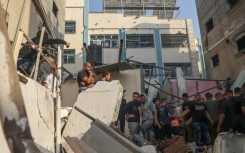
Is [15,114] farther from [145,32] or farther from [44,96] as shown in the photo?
[145,32]

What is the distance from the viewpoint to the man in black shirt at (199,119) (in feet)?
22.6

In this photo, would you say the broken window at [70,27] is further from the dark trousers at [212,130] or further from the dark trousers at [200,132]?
the dark trousers at [200,132]

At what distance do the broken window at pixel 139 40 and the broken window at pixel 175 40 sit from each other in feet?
3.97

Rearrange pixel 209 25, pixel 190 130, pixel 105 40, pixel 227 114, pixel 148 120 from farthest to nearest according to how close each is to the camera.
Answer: pixel 105 40, pixel 209 25, pixel 148 120, pixel 190 130, pixel 227 114

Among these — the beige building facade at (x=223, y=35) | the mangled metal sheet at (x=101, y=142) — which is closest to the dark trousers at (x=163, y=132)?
the mangled metal sheet at (x=101, y=142)

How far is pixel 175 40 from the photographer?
27.2 m

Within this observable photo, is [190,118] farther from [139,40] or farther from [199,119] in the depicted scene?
[139,40]

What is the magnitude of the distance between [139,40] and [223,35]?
31.6ft

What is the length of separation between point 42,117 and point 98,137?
110 centimetres

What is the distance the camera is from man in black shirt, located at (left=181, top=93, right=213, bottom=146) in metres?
6.90

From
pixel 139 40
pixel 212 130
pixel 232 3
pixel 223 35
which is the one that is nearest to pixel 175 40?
pixel 139 40

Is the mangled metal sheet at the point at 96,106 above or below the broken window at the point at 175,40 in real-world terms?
below

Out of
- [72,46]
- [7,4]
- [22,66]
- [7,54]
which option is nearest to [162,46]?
[72,46]

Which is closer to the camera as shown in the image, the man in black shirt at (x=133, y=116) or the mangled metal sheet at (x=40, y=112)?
the mangled metal sheet at (x=40, y=112)
